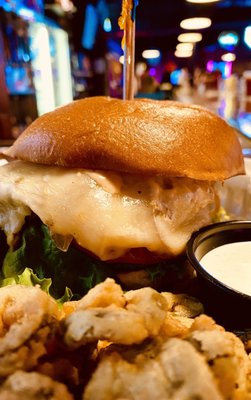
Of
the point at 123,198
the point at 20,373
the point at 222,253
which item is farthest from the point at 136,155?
the point at 20,373

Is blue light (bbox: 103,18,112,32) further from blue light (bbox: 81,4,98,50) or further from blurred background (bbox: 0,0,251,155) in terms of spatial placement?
blue light (bbox: 81,4,98,50)

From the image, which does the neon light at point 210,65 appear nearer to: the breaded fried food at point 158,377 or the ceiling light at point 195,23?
the ceiling light at point 195,23

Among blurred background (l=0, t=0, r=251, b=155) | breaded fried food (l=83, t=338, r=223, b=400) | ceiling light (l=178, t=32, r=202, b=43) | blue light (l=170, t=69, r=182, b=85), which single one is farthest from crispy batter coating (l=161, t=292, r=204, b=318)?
ceiling light (l=178, t=32, r=202, b=43)

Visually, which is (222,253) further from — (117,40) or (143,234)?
(117,40)

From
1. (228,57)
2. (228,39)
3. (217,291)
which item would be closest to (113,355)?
(217,291)

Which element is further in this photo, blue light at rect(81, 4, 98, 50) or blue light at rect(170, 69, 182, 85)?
blue light at rect(170, 69, 182, 85)

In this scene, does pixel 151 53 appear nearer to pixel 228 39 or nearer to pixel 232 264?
pixel 228 39
